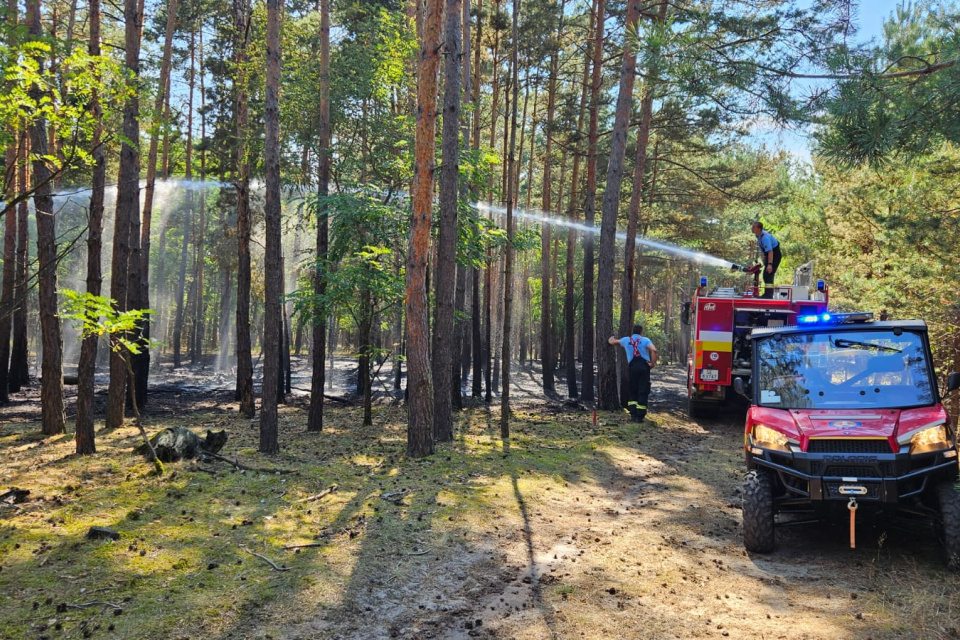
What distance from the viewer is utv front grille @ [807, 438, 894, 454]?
600cm

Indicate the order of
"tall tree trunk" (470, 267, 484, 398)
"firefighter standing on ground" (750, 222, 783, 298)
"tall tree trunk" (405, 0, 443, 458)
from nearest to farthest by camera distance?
"tall tree trunk" (405, 0, 443, 458) → "firefighter standing on ground" (750, 222, 783, 298) → "tall tree trunk" (470, 267, 484, 398)

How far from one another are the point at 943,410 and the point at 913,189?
1025cm

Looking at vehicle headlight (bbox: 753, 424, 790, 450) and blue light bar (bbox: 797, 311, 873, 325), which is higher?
blue light bar (bbox: 797, 311, 873, 325)

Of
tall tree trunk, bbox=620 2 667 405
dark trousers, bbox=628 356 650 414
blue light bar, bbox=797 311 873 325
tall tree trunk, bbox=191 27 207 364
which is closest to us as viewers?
blue light bar, bbox=797 311 873 325

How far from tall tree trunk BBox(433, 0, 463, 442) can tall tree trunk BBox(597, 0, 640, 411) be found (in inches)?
245

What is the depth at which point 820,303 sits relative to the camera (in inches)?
569

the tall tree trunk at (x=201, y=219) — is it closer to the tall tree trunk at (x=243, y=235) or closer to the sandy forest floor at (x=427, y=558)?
the tall tree trunk at (x=243, y=235)

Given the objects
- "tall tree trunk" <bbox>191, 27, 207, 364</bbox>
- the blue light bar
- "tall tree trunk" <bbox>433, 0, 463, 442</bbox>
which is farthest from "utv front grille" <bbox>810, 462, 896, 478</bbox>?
"tall tree trunk" <bbox>191, 27, 207, 364</bbox>

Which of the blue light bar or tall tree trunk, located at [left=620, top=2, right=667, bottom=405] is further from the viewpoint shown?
tall tree trunk, located at [left=620, top=2, right=667, bottom=405]

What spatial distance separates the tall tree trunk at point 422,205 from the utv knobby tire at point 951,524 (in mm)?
6849

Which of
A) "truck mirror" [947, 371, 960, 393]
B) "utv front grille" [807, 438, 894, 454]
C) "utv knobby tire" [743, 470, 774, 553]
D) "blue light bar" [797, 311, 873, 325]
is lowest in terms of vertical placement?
"utv knobby tire" [743, 470, 774, 553]

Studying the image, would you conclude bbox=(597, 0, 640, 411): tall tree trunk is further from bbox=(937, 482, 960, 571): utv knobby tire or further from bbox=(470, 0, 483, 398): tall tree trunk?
bbox=(937, 482, 960, 571): utv knobby tire

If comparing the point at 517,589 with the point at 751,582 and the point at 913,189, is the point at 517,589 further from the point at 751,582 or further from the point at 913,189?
the point at 913,189

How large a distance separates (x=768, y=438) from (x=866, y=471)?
933mm
